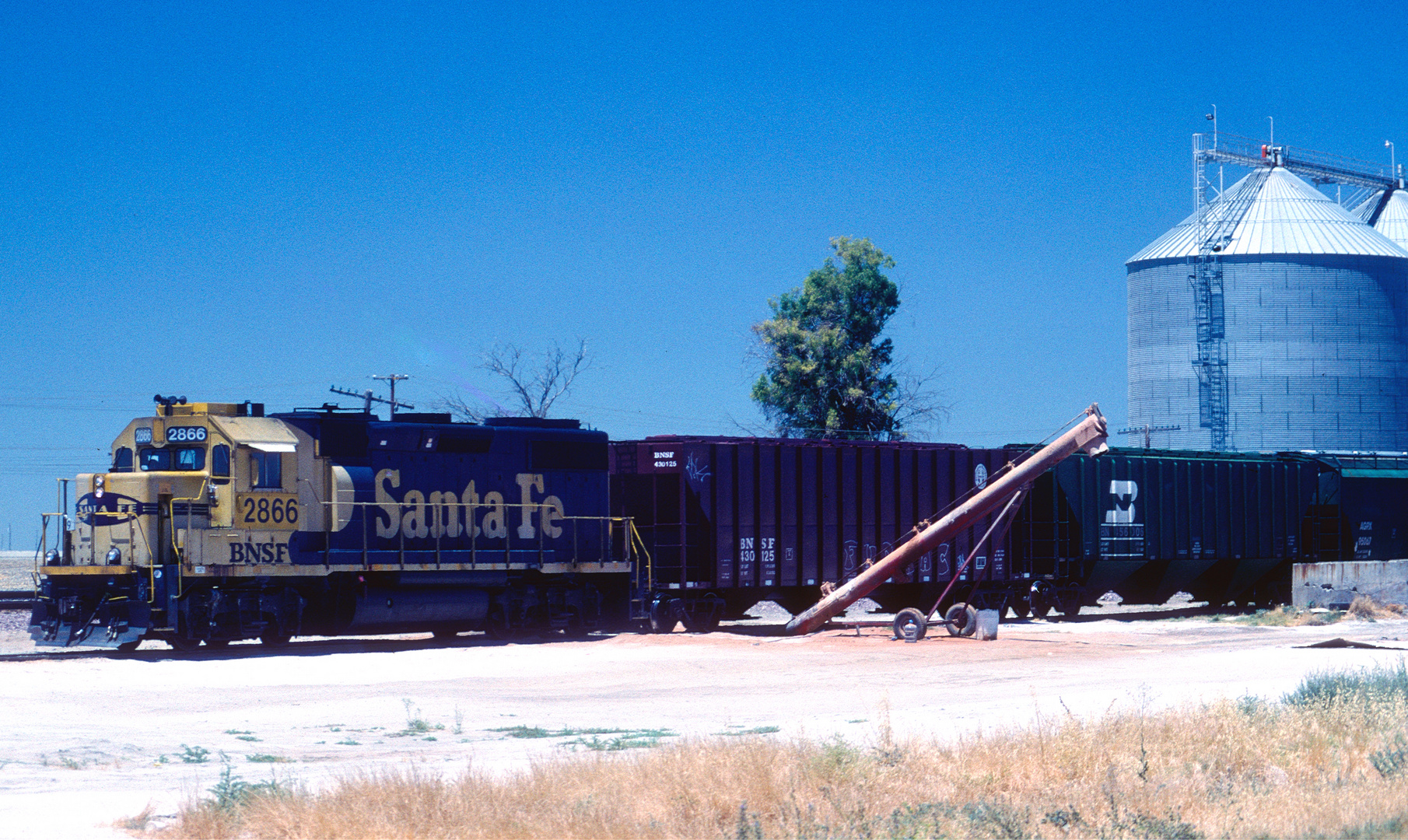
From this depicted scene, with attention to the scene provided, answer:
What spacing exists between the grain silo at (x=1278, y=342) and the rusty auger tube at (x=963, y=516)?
38872 mm

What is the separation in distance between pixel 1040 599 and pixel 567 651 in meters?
12.7

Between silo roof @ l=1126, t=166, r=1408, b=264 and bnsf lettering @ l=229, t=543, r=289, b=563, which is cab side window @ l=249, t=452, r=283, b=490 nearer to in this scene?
bnsf lettering @ l=229, t=543, r=289, b=563

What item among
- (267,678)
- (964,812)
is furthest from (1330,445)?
(964,812)

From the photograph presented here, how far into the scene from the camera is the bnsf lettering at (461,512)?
24.6m

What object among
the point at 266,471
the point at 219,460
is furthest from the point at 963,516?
the point at 219,460

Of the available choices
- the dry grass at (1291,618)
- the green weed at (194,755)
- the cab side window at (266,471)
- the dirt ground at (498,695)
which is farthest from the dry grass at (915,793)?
the dry grass at (1291,618)

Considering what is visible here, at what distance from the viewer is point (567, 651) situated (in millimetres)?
23906

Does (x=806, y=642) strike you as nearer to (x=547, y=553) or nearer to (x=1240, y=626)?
(x=547, y=553)

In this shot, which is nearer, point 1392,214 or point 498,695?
point 498,695

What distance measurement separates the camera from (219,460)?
22891 millimetres

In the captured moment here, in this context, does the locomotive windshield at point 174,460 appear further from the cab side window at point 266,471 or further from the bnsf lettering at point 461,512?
the bnsf lettering at point 461,512

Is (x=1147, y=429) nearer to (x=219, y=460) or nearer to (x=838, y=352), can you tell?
(x=838, y=352)

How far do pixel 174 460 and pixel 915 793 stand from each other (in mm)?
15355

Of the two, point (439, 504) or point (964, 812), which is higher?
point (439, 504)
